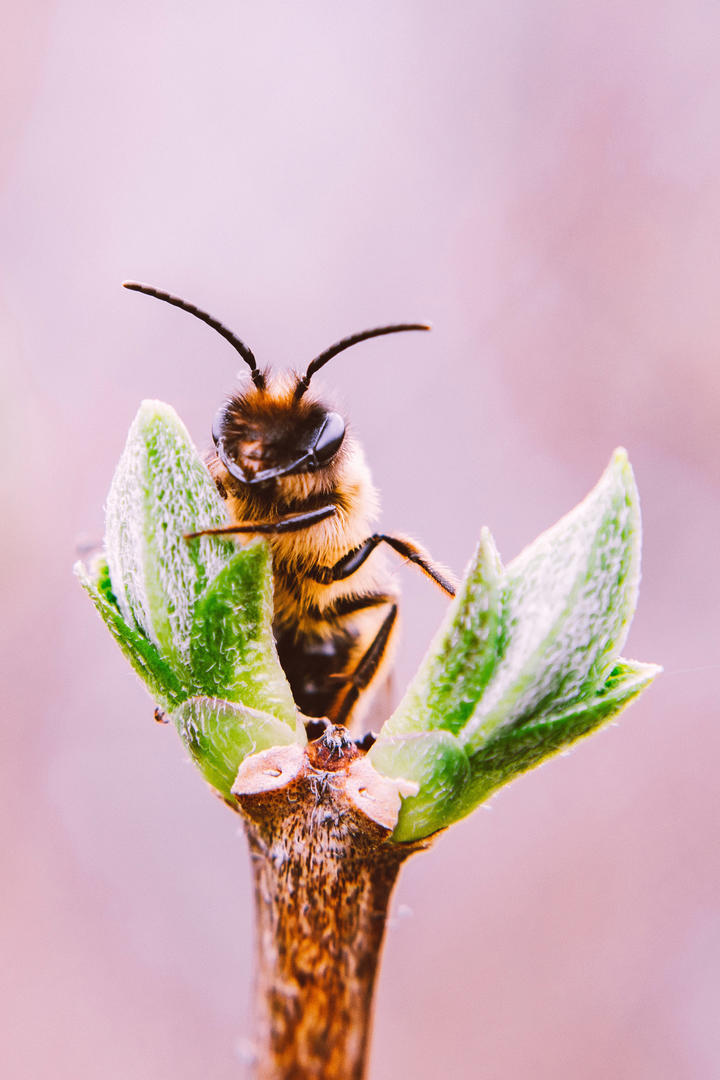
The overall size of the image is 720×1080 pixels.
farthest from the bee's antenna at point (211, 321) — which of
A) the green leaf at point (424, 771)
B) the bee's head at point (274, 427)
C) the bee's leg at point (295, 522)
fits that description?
the green leaf at point (424, 771)


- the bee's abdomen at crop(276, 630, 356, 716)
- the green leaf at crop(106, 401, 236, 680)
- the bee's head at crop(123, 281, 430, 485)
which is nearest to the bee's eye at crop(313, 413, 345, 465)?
the bee's head at crop(123, 281, 430, 485)

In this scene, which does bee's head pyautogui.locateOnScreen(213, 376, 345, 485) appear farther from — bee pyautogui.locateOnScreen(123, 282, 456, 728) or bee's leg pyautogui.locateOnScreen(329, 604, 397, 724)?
bee's leg pyautogui.locateOnScreen(329, 604, 397, 724)

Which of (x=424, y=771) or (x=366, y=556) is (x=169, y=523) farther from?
(x=366, y=556)

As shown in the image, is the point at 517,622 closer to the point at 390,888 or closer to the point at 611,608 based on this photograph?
the point at 611,608

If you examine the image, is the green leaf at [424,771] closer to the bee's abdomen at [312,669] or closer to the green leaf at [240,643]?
the green leaf at [240,643]

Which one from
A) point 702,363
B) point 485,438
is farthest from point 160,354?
point 702,363

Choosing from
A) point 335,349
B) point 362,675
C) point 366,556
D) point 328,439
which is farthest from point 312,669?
point 335,349
